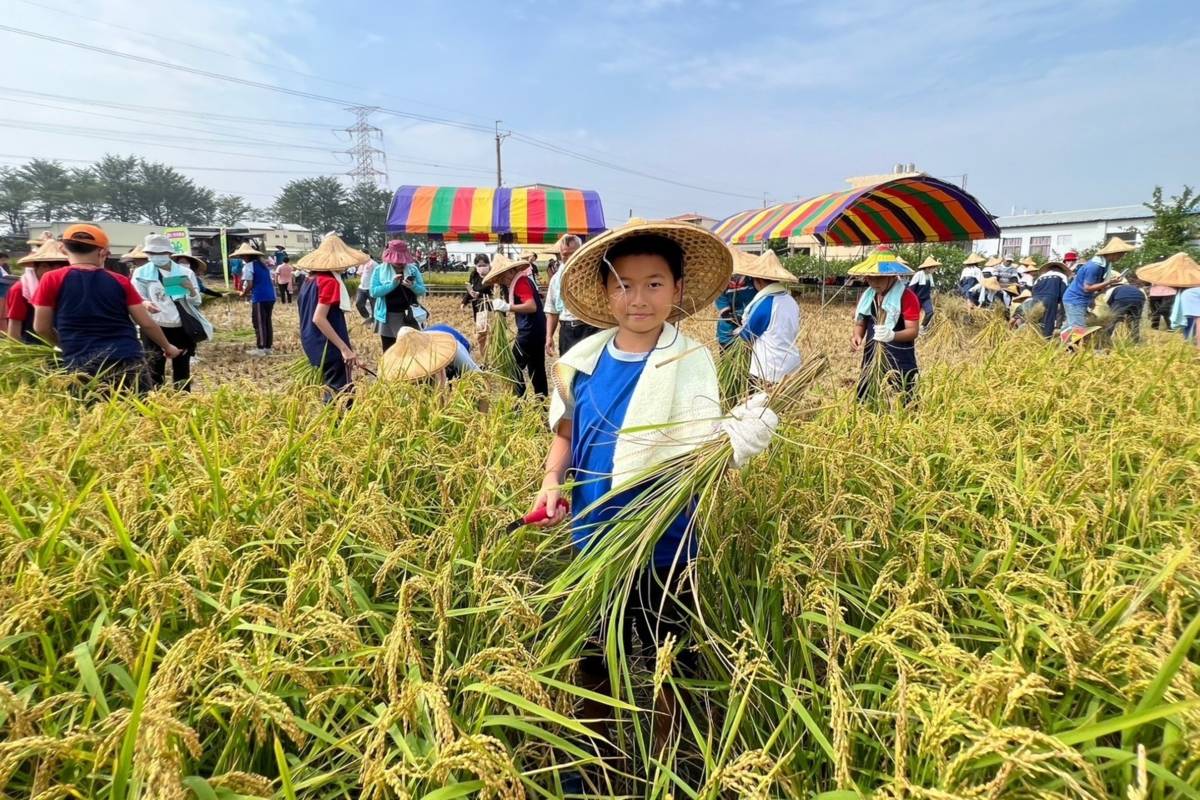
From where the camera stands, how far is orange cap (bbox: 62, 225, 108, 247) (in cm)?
320

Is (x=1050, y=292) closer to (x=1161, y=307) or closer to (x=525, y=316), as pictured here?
(x=1161, y=307)

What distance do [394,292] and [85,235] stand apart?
7.14 ft

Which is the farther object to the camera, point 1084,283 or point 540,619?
point 1084,283

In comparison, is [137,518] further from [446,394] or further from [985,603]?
[985,603]

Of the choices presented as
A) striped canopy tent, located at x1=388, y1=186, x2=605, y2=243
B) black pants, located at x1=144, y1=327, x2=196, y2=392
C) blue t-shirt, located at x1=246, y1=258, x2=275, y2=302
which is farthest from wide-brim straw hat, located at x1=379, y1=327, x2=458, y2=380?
striped canopy tent, located at x1=388, y1=186, x2=605, y2=243

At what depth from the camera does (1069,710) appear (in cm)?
109

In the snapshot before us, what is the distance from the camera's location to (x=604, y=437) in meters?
1.59

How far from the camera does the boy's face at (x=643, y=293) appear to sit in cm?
153

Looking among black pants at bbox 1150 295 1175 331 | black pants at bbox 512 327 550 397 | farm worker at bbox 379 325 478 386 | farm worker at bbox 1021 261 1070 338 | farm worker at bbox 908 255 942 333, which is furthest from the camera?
farm worker at bbox 1021 261 1070 338

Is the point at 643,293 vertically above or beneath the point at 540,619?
above

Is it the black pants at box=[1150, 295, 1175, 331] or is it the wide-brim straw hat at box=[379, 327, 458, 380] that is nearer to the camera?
the wide-brim straw hat at box=[379, 327, 458, 380]

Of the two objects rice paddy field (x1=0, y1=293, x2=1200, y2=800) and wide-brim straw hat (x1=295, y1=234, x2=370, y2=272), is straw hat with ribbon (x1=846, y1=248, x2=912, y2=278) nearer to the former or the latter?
rice paddy field (x1=0, y1=293, x2=1200, y2=800)

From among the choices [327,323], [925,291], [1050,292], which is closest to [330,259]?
[327,323]

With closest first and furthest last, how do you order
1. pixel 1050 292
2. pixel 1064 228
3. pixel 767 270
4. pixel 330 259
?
pixel 767 270 < pixel 330 259 < pixel 1050 292 < pixel 1064 228
